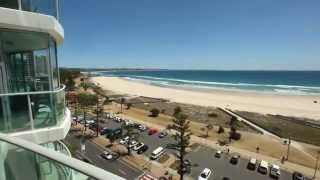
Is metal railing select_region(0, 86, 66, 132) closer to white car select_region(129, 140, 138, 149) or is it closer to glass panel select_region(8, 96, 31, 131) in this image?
glass panel select_region(8, 96, 31, 131)

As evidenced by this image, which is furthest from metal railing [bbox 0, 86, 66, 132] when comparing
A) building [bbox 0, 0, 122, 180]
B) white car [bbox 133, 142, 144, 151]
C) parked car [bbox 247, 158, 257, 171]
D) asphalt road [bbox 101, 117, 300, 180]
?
white car [bbox 133, 142, 144, 151]

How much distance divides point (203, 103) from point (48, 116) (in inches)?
2353

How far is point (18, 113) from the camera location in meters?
5.04

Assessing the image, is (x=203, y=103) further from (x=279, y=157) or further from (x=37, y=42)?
(x=37, y=42)

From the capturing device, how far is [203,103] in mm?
63719

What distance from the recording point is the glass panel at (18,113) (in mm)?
4918

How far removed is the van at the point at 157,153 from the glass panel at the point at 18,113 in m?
24.5

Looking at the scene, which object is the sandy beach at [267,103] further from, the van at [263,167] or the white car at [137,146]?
the white car at [137,146]

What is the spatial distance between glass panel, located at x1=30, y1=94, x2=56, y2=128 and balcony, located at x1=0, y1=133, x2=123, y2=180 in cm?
181

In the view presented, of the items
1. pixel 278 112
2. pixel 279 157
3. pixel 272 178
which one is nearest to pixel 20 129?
pixel 272 178

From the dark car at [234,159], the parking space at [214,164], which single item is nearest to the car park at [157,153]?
the parking space at [214,164]

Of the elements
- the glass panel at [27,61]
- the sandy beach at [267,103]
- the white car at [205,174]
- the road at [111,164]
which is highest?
the glass panel at [27,61]

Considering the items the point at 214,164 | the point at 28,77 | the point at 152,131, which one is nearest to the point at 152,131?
the point at 152,131

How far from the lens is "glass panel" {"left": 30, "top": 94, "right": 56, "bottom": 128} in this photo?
5.34 metres
